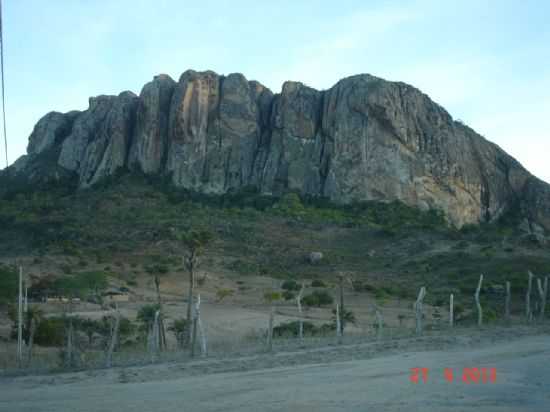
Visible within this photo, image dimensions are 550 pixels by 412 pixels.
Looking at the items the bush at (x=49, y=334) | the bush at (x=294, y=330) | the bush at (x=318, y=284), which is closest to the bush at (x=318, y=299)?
the bush at (x=318, y=284)

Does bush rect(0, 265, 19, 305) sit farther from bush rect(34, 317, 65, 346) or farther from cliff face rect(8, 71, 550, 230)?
cliff face rect(8, 71, 550, 230)

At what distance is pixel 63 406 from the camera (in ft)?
44.2

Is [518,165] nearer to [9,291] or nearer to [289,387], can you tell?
[9,291]

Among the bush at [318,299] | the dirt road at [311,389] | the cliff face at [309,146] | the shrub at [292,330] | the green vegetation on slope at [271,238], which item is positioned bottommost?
the shrub at [292,330]

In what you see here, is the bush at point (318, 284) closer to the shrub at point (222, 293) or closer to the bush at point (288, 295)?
the bush at point (288, 295)

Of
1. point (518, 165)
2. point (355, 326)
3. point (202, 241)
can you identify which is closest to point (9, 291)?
point (202, 241)

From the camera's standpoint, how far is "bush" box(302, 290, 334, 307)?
4520 centimetres

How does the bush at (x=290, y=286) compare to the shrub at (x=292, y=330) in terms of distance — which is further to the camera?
the bush at (x=290, y=286)

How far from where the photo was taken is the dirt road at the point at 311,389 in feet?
42.0

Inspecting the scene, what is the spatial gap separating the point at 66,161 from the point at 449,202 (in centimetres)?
4859
